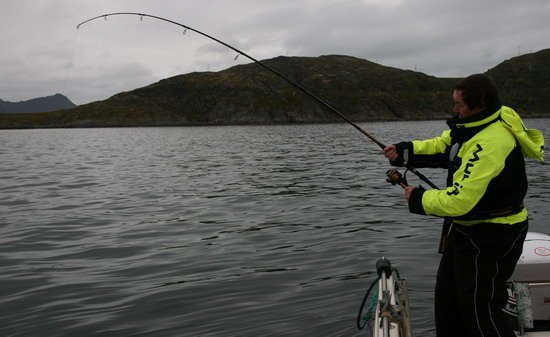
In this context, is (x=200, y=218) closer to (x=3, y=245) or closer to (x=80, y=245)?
(x=80, y=245)

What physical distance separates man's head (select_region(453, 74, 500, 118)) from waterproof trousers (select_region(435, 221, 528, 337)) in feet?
3.79

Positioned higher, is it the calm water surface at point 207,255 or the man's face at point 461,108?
the man's face at point 461,108

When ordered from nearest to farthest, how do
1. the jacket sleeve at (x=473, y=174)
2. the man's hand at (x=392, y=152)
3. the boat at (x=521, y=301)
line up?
1. the jacket sleeve at (x=473, y=174)
2. the boat at (x=521, y=301)
3. the man's hand at (x=392, y=152)

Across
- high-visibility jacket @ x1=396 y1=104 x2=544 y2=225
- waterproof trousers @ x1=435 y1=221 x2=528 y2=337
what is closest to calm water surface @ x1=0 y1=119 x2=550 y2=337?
waterproof trousers @ x1=435 y1=221 x2=528 y2=337

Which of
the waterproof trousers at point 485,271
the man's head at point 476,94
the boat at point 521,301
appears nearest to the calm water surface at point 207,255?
the boat at point 521,301

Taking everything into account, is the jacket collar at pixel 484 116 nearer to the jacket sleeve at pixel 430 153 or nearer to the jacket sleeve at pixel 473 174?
the jacket sleeve at pixel 473 174

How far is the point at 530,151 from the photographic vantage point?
15.4 ft

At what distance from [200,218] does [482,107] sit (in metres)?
11.8

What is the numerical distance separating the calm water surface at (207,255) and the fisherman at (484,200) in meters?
2.84

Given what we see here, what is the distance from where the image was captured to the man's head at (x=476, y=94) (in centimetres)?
479

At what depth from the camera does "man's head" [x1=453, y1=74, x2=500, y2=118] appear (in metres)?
4.79

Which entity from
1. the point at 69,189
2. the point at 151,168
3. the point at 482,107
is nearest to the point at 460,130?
the point at 482,107

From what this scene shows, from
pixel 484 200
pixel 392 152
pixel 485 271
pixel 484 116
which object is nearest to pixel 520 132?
pixel 484 116

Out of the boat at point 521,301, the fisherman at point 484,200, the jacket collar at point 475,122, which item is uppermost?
the jacket collar at point 475,122
